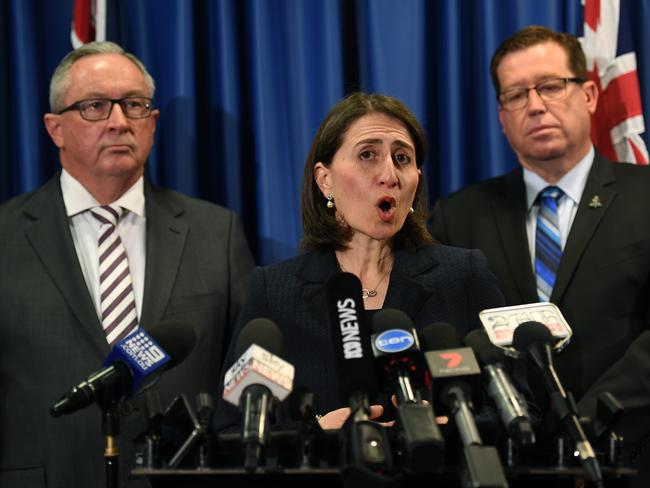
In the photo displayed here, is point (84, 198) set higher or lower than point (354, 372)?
higher

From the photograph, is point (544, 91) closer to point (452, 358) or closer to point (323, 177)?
point (323, 177)

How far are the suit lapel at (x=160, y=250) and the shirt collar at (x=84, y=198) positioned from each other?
0.11 ft

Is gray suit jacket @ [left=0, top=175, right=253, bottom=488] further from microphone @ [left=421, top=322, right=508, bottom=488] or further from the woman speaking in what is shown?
microphone @ [left=421, top=322, right=508, bottom=488]

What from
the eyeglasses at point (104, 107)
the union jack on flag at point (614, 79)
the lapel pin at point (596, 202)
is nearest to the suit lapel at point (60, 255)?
the eyeglasses at point (104, 107)

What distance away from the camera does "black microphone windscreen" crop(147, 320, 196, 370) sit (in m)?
2.00

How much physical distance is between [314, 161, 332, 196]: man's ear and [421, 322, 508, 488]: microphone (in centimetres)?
112

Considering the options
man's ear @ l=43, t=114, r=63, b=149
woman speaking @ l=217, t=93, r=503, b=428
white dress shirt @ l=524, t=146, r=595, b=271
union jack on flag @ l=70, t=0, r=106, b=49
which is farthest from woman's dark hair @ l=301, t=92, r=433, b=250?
union jack on flag @ l=70, t=0, r=106, b=49

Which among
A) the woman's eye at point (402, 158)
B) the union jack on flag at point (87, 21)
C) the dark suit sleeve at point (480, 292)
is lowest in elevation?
the dark suit sleeve at point (480, 292)

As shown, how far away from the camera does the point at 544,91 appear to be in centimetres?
351

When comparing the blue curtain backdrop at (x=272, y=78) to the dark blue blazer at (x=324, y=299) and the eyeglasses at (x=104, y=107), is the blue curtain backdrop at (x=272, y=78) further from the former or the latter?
the dark blue blazer at (x=324, y=299)

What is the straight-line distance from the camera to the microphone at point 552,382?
58.1 inches

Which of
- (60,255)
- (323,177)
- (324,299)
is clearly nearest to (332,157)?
(323,177)

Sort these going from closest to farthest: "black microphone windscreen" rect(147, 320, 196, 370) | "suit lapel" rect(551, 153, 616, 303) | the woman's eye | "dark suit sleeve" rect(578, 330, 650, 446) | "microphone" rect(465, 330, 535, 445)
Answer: "microphone" rect(465, 330, 535, 445), "black microphone windscreen" rect(147, 320, 196, 370), the woman's eye, "dark suit sleeve" rect(578, 330, 650, 446), "suit lapel" rect(551, 153, 616, 303)

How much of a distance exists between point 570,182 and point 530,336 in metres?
1.89
